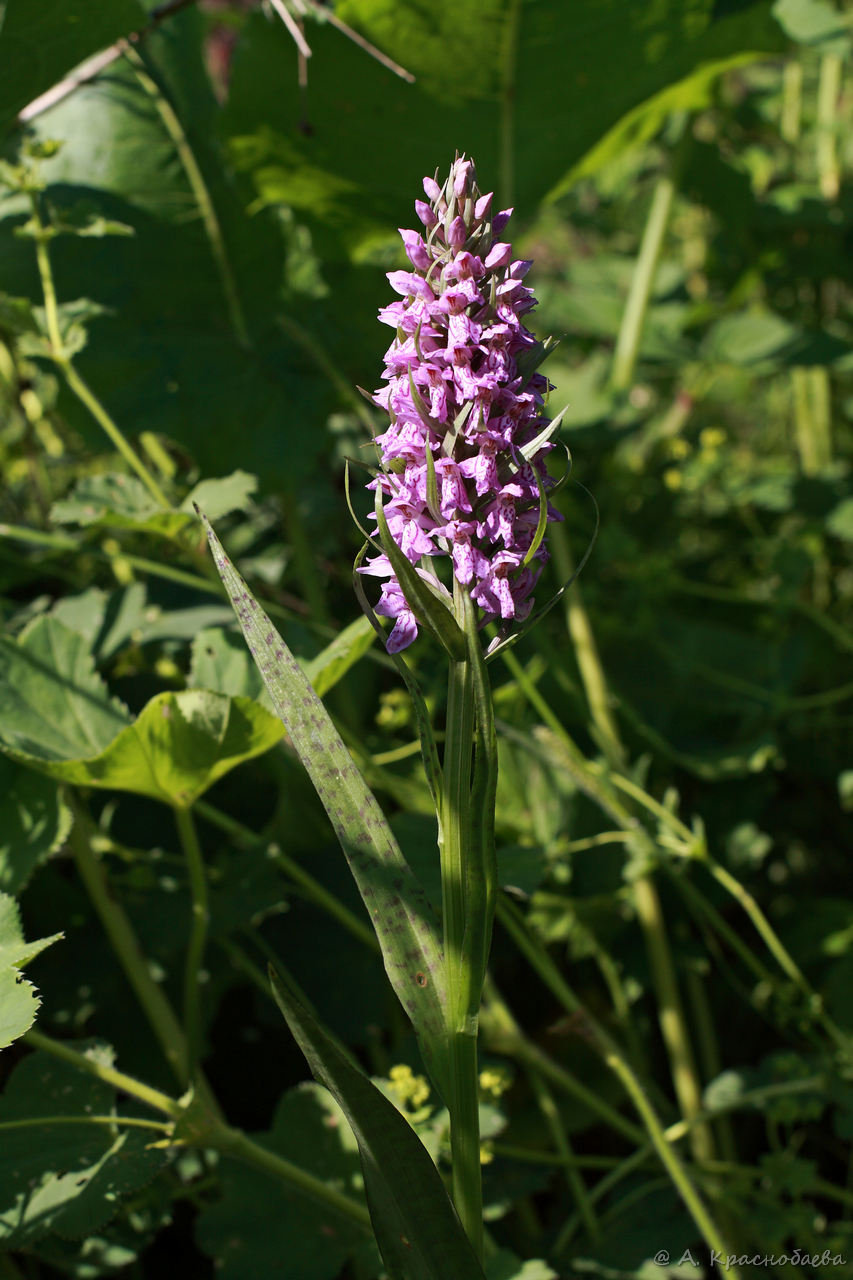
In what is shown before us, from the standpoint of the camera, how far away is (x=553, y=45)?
57.4 inches

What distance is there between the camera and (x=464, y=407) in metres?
0.61

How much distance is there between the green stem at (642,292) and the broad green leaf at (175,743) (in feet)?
3.58

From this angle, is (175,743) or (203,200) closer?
(175,743)

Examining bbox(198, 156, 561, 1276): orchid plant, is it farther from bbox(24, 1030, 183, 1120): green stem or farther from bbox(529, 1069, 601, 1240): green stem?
bbox(529, 1069, 601, 1240): green stem

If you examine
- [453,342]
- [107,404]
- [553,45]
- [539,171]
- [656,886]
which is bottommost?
[656,886]

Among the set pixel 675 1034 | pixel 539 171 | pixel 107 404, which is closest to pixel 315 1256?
pixel 675 1034

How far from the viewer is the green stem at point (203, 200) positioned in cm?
153

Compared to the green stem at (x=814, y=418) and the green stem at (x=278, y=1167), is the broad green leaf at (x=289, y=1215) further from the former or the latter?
the green stem at (x=814, y=418)

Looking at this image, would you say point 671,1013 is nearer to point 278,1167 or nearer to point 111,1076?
point 278,1167

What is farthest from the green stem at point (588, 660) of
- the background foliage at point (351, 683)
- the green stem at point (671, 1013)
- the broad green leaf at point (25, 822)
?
the broad green leaf at point (25, 822)

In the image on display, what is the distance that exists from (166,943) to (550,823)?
19.4 inches

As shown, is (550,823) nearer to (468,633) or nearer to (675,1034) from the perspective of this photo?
(675,1034)

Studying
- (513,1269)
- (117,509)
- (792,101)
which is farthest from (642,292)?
(513,1269)

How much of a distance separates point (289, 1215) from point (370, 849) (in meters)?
0.58
